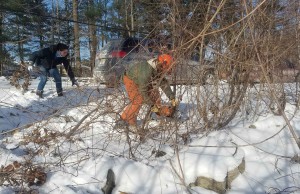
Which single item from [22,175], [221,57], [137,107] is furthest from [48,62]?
[22,175]

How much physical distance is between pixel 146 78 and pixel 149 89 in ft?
0.74

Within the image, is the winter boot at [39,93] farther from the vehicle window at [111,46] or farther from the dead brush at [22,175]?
the dead brush at [22,175]

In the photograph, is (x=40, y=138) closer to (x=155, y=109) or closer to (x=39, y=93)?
(x=155, y=109)

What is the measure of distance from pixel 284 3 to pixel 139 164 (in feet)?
8.85

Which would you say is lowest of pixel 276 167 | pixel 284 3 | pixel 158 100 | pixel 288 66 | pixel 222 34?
→ pixel 276 167

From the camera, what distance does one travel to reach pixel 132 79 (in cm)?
486

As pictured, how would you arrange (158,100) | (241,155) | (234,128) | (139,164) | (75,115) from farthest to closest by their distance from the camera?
(75,115) < (234,128) < (158,100) < (241,155) < (139,164)

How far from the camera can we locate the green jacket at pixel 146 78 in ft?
13.7

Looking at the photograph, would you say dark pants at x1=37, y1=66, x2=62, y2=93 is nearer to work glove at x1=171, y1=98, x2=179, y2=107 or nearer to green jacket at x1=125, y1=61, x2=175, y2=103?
green jacket at x1=125, y1=61, x2=175, y2=103

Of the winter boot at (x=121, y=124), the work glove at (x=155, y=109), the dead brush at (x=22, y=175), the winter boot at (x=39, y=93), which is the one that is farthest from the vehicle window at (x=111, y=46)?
the dead brush at (x=22, y=175)

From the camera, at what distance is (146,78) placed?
4473 millimetres

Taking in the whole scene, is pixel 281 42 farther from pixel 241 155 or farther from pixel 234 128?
pixel 241 155

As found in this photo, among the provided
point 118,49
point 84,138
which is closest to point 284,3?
point 84,138

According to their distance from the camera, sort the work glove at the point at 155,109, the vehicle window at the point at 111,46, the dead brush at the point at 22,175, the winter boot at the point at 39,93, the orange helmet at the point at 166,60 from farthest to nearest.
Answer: the vehicle window at the point at 111,46, the winter boot at the point at 39,93, the work glove at the point at 155,109, the orange helmet at the point at 166,60, the dead brush at the point at 22,175
